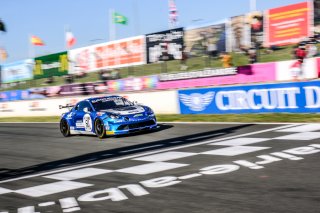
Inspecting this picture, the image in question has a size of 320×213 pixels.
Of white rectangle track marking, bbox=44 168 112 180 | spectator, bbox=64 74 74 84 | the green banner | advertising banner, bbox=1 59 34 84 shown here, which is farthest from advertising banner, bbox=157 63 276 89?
advertising banner, bbox=1 59 34 84

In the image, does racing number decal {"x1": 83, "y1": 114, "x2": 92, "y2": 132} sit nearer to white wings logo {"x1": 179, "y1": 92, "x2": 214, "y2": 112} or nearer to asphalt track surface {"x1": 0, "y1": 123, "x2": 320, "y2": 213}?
asphalt track surface {"x1": 0, "y1": 123, "x2": 320, "y2": 213}

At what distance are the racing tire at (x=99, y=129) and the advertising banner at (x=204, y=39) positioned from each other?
37.4 ft

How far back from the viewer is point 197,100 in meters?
18.4

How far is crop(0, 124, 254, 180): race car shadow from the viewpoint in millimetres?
9062

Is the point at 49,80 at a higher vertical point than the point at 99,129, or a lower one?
higher

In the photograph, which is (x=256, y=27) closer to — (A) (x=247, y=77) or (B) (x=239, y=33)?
(B) (x=239, y=33)

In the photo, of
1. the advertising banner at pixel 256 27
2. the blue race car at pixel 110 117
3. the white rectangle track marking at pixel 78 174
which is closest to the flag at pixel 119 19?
the advertising banner at pixel 256 27

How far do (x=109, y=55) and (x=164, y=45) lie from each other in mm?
5970

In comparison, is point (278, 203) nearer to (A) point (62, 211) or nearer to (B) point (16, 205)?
(A) point (62, 211)

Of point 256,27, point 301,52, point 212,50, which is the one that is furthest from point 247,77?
point 301,52

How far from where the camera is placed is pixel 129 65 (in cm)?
2922

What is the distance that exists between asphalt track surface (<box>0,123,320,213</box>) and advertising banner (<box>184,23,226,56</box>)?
11717 mm

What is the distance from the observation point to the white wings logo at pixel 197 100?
58.3ft

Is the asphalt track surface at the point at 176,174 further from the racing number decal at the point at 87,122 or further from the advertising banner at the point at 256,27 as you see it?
the advertising banner at the point at 256,27
